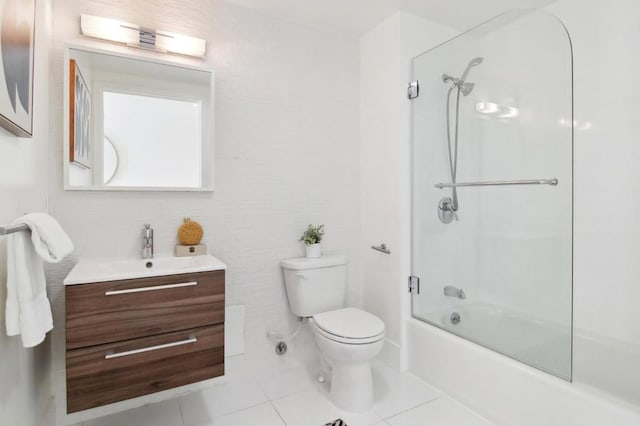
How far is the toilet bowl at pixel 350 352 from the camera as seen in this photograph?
1720mm

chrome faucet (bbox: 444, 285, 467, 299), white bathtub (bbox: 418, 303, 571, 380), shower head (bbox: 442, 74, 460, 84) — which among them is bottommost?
white bathtub (bbox: 418, 303, 571, 380)

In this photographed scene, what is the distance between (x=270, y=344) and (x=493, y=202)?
1652 millimetres

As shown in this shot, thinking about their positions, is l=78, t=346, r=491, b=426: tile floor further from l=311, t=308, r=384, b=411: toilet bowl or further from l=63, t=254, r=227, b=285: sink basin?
l=63, t=254, r=227, b=285: sink basin

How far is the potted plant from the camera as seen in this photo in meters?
2.21

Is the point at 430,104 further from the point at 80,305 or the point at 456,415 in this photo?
the point at 80,305

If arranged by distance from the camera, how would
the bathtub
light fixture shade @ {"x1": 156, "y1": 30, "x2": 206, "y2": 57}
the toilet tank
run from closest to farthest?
the bathtub → light fixture shade @ {"x1": 156, "y1": 30, "x2": 206, "y2": 57} → the toilet tank

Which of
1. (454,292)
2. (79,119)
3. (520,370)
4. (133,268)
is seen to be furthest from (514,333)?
(79,119)

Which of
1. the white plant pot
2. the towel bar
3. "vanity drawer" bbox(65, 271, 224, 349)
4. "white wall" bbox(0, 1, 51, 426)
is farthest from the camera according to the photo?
the white plant pot

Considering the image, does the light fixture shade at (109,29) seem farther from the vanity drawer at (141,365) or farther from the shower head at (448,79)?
the shower head at (448,79)

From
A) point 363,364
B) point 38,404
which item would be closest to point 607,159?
point 363,364

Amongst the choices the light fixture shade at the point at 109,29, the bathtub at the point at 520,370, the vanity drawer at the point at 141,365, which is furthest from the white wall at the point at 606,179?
the light fixture shade at the point at 109,29

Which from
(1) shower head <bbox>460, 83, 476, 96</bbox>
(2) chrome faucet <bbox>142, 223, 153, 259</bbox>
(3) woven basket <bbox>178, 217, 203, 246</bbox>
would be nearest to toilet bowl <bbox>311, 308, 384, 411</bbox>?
(3) woven basket <bbox>178, 217, 203, 246</bbox>

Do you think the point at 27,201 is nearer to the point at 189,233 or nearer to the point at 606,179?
the point at 189,233

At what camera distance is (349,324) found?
184cm
